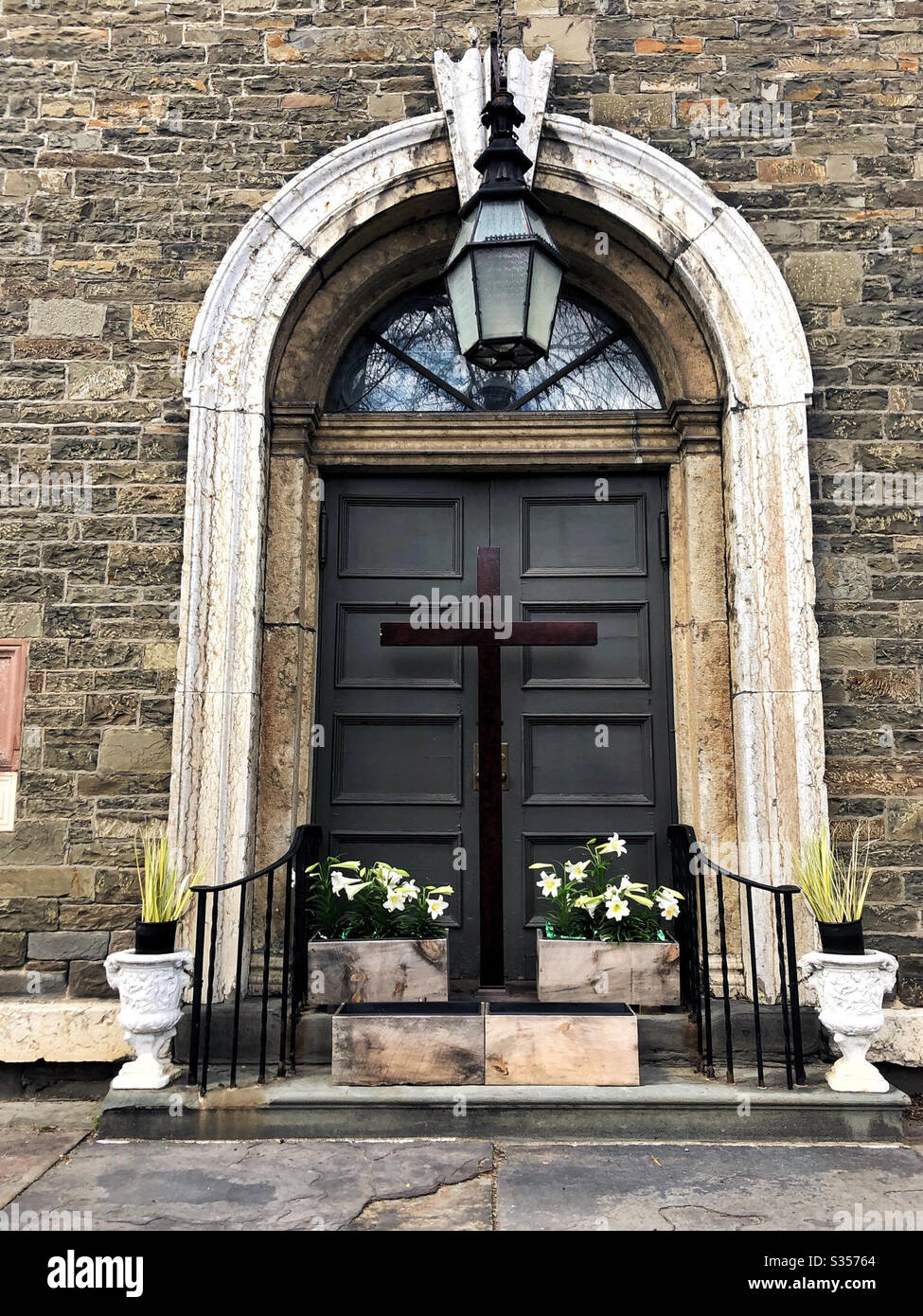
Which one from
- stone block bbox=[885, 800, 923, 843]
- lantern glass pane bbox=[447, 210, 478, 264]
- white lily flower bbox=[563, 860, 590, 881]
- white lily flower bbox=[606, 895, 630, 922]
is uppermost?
lantern glass pane bbox=[447, 210, 478, 264]

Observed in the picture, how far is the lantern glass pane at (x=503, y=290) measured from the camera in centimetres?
356

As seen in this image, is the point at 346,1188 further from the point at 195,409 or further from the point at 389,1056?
the point at 195,409

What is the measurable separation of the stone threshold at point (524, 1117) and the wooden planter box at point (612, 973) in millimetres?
481

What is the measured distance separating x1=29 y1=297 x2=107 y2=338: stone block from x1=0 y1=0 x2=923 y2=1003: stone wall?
1cm

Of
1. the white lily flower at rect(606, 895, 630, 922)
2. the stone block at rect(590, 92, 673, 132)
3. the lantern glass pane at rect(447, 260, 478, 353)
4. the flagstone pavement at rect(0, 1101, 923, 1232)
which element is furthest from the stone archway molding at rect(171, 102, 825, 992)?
the lantern glass pane at rect(447, 260, 478, 353)

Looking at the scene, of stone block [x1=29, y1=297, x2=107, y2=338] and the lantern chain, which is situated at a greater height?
the lantern chain

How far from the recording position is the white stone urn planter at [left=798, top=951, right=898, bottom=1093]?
3504mm

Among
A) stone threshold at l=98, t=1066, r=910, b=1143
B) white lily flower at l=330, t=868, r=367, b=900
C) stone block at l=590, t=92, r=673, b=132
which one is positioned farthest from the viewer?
stone block at l=590, t=92, r=673, b=132

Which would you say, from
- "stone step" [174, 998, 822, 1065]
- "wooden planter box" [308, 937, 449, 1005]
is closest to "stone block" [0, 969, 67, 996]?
"stone step" [174, 998, 822, 1065]

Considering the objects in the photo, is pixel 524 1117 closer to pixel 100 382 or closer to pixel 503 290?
pixel 503 290

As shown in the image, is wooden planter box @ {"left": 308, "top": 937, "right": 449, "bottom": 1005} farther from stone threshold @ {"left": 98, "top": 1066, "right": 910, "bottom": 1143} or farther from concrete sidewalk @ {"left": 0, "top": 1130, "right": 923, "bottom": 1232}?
concrete sidewalk @ {"left": 0, "top": 1130, "right": 923, "bottom": 1232}

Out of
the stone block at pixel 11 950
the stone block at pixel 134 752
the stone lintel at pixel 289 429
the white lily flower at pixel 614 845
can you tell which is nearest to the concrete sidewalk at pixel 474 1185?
the stone block at pixel 11 950

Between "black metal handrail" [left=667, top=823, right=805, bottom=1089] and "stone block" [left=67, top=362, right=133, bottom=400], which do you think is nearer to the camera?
"black metal handrail" [left=667, top=823, right=805, bottom=1089]

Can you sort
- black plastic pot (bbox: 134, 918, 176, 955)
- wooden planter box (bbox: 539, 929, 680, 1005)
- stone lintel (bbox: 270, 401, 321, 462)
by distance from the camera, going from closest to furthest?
black plastic pot (bbox: 134, 918, 176, 955)
wooden planter box (bbox: 539, 929, 680, 1005)
stone lintel (bbox: 270, 401, 321, 462)
